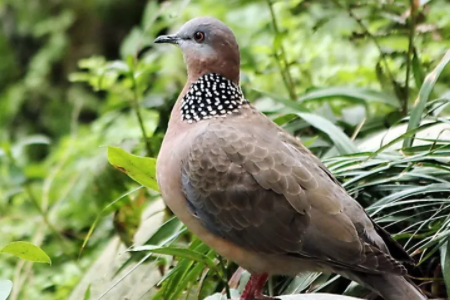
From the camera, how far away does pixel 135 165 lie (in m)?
3.22

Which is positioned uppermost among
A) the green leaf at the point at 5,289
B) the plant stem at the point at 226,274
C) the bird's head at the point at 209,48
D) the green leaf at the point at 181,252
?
the bird's head at the point at 209,48

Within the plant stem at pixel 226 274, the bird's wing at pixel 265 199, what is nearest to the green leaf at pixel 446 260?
the bird's wing at pixel 265 199

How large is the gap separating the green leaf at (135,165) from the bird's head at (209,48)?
43cm

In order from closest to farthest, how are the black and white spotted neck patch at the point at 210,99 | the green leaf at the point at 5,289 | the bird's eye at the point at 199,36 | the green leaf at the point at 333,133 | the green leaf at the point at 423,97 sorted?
the green leaf at the point at 5,289
the black and white spotted neck patch at the point at 210,99
the bird's eye at the point at 199,36
the green leaf at the point at 423,97
the green leaf at the point at 333,133

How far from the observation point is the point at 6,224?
549 centimetres

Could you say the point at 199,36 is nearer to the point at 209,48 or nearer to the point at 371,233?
the point at 209,48

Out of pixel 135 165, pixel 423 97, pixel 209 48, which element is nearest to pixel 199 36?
pixel 209 48

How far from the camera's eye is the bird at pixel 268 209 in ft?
9.14

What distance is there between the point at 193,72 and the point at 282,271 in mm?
971

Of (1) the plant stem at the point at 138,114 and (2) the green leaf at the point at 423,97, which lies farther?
(1) the plant stem at the point at 138,114

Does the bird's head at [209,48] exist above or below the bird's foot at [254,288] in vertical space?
above

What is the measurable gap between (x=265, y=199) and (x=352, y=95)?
4.73ft

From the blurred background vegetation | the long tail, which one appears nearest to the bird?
the long tail

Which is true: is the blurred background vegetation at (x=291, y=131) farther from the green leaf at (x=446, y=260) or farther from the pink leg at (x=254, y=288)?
the pink leg at (x=254, y=288)
